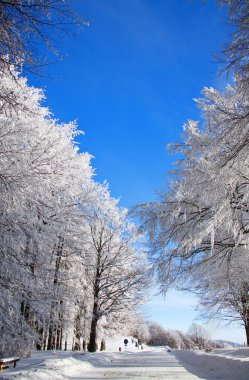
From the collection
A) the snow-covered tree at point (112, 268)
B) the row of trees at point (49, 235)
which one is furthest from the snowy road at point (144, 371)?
the snow-covered tree at point (112, 268)

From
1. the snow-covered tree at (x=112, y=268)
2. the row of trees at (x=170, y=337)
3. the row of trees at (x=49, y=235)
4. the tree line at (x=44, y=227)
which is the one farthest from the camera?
the row of trees at (x=170, y=337)

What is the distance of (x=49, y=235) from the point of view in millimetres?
11898

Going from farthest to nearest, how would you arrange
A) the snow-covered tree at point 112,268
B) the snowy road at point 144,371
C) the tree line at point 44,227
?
1. the snow-covered tree at point 112,268
2. the snowy road at point 144,371
3. the tree line at point 44,227

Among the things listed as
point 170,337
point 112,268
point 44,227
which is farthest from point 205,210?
point 170,337

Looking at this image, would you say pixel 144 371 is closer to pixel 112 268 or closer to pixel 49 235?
pixel 49 235

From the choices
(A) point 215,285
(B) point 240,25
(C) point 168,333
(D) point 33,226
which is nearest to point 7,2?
(B) point 240,25

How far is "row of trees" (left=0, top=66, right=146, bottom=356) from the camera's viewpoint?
Result: 9.23 meters

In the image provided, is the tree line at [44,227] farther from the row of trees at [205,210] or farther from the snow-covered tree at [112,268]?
the row of trees at [205,210]

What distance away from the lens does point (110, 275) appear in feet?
71.7

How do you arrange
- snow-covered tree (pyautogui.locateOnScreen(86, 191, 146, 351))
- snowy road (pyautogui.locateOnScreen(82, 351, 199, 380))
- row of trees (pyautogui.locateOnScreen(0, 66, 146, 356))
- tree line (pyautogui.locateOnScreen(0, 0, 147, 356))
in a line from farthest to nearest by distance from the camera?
snow-covered tree (pyautogui.locateOnScreen(86, 191, 146, 351)), snowy road (pyautogui.locateOnScreen(82, 351, 199, 380)), row of trees (pyautogui.locateOnScreen(0, 66, 146, 356)), tree line (pyautogui.locateOnScreen(0, 0, 147, 356))

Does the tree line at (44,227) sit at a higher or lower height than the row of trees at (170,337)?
higher

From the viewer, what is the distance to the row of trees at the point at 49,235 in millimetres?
9227

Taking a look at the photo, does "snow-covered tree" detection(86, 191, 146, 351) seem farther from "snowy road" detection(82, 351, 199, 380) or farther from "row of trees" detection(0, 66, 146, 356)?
"snowy road" detection(82, 351, 199, 380)

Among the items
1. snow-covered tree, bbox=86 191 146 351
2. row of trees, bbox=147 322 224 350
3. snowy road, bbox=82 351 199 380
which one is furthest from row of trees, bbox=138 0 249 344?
row of trees, bbox=147 322 224 350
